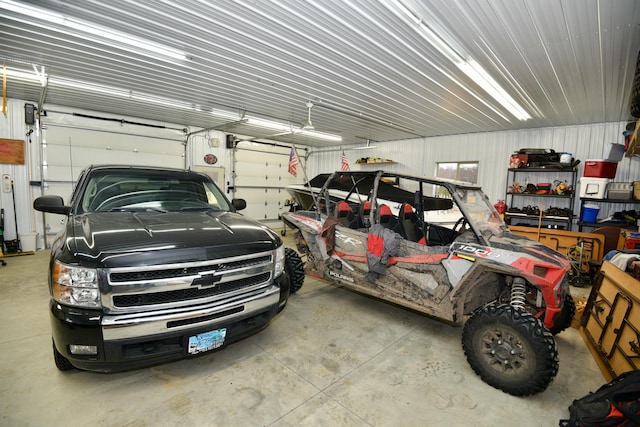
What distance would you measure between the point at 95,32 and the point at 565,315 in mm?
6248

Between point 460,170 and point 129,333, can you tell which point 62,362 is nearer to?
point 129,333

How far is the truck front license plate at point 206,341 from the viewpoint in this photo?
82.0 inches

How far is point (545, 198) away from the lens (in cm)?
723

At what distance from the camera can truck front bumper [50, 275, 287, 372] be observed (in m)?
1.83

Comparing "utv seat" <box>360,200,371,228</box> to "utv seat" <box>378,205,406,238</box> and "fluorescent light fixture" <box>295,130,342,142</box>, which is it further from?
"fluorescent light fixture" <box>295,130,342,142</box>

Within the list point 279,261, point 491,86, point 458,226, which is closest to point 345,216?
point 458,226

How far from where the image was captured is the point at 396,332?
343cm

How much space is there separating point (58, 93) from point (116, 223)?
5.87 metres

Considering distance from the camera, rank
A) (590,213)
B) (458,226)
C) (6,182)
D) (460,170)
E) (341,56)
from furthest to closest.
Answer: (460,170), (6,182), (590,213), (341,56), (458,226)

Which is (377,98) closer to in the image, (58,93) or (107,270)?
(107,270)

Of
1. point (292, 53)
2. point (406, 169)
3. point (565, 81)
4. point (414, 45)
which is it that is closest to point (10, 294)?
point (292, 53)

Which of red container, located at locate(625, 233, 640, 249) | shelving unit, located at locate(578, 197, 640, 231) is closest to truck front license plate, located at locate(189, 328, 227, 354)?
red container, located at locate(625, 233, 640, 249)

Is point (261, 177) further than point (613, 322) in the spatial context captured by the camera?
Yes

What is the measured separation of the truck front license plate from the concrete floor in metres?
0.44
